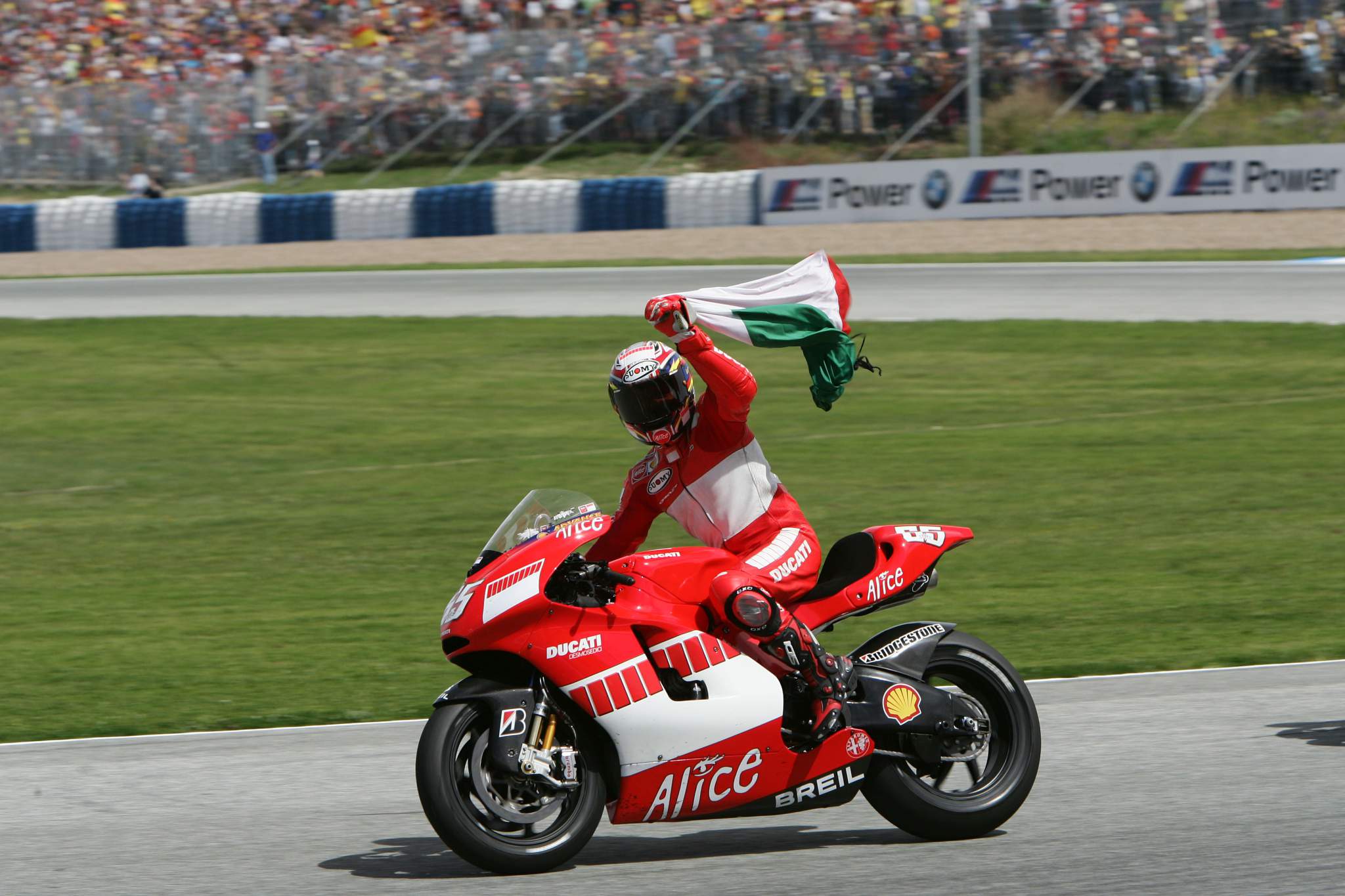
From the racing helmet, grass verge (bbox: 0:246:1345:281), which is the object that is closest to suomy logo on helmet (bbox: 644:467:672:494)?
the racing helmet

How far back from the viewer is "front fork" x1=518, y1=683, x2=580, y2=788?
500 centimetres

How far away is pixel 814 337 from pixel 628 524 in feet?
2.84

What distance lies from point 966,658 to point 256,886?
234 centimetres

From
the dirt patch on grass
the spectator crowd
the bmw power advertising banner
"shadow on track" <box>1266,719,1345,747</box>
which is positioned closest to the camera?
"shadow on track" <box>1266,719,1345,747</box>

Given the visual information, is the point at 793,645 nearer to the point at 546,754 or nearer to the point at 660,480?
the point at 660,480

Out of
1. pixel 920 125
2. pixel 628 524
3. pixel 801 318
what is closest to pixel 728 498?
pixel 628 524

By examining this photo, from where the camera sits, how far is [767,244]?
101ft

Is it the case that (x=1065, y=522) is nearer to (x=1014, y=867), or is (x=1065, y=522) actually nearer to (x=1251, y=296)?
(x=1014, y=867)

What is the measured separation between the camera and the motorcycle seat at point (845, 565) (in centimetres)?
546

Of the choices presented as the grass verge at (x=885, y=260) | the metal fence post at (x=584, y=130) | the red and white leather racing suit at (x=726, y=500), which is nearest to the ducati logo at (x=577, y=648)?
the red and white leather racing suit at (x=726, y=500)

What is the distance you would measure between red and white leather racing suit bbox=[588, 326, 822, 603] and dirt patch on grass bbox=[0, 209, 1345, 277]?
2403 cm

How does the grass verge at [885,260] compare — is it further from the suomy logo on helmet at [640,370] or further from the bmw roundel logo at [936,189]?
the suomy logo on helmet at [640,370]

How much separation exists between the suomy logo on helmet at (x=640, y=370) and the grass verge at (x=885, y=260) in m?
22.3

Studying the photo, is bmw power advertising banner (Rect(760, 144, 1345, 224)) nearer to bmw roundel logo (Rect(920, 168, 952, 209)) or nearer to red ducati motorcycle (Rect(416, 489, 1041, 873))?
bmw roundel logo (Rect(920, 168, 952, 209))
